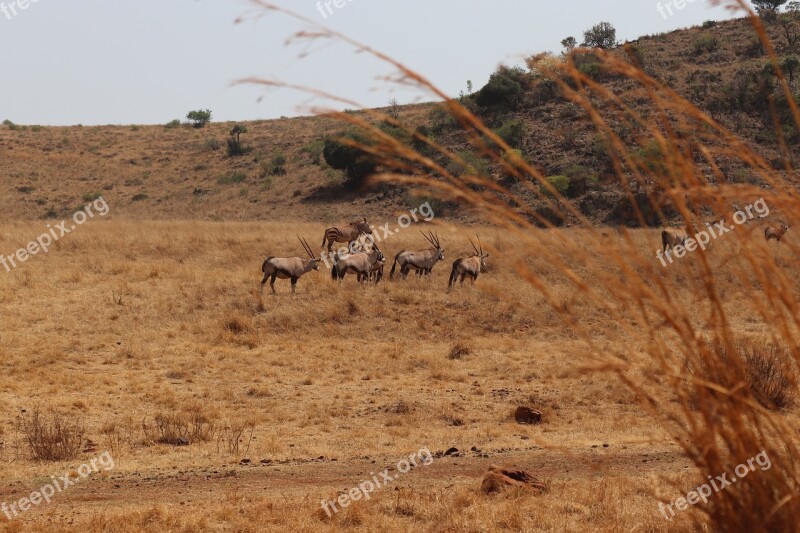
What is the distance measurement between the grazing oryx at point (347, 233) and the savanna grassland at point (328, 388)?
2376 millimetres

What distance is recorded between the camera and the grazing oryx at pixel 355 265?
21109 millimetres

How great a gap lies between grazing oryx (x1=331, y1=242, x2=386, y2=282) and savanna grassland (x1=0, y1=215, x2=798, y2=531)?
2.06 ft

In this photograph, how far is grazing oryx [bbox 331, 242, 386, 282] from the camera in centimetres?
2111

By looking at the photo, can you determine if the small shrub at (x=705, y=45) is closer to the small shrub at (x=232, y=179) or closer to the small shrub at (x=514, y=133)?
the small shrub at (x=514, y=133)

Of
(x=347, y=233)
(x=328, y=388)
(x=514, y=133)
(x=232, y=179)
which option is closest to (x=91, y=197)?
(x=232, y=179)

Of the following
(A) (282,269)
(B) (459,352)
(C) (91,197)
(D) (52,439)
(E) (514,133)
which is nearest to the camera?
(D) (52,439)

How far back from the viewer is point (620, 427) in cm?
1078

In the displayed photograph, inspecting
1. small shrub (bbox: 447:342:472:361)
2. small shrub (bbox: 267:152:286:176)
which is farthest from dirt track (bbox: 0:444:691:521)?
small shrub (bbox: 267:152:286:176)

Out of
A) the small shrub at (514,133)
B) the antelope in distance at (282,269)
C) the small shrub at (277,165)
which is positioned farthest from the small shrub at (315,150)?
the antelope in distance at (282,269)

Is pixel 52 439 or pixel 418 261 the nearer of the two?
pixel 52 439

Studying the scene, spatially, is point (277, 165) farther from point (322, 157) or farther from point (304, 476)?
point (304, 476)

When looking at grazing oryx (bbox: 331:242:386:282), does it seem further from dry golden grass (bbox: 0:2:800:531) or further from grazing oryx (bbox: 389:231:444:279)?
dry golden grass (bbox: 0:2:800:531)

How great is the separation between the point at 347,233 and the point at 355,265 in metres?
6.26

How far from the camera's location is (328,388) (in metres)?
13.3
